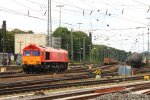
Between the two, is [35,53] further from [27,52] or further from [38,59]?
[27,52]

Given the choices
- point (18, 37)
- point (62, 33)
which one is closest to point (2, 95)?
point (18, 37)

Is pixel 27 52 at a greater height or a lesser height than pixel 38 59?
Result: greater

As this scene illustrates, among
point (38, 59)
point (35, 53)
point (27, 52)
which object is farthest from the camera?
point (27, 52)

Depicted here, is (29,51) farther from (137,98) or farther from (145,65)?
(137,98)

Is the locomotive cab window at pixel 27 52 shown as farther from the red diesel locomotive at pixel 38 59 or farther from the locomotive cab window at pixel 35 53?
the locomotive cab window at pixel 35 53

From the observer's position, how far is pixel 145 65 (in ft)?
230

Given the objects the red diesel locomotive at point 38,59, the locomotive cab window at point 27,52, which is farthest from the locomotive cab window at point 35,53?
the locomotive cab window at point 27,52

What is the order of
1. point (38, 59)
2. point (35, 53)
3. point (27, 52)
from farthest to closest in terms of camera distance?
1. point (27, 52)
2. point (35, 53)
3. point (38, 59)

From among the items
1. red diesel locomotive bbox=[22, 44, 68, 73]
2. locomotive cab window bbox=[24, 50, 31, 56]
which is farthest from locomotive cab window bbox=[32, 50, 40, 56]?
locomotive cab window bbox=[24, 50, 31, 56]

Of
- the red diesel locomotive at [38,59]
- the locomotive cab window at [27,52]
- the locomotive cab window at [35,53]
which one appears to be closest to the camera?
the red diesel locomotive at [38,59]

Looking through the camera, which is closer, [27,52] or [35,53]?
[35,53]

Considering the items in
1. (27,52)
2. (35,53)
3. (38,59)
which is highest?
(27,52)

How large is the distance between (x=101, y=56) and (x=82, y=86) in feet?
379

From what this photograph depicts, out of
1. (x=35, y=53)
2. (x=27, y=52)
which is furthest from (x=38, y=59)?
(x=27, y=52)
